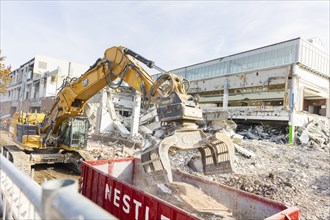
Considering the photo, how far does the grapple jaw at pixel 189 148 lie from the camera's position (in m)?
3.64

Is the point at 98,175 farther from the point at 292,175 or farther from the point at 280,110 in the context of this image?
the point at 280,110

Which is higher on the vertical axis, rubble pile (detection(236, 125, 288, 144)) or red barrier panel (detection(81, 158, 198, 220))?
rubble pile (detection(236, 125, 288, 144))

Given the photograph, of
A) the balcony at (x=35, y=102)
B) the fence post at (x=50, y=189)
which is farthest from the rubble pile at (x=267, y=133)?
the balcony at (x=35, y=102)

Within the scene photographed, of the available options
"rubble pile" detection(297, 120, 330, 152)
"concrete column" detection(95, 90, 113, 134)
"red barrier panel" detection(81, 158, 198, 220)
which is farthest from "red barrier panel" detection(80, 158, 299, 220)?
"rubble pile" detection(297, 120, 330, 152)

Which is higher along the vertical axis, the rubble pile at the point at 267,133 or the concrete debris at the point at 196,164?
the rubble pile at the point at 267,133

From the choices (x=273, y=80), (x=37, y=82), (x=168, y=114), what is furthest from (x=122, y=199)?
(x=37, y=82)

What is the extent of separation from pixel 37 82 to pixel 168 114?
1187 inches

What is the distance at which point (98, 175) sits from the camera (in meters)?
4.76

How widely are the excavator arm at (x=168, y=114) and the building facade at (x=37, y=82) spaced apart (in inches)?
804

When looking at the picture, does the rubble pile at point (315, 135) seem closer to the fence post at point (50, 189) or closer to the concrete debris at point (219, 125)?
the concrete debris at point (219, 125)

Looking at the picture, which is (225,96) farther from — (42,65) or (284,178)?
(42,65)

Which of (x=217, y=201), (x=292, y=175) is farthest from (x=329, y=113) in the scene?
(x=217, y=201)

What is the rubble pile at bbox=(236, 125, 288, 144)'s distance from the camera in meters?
20.0

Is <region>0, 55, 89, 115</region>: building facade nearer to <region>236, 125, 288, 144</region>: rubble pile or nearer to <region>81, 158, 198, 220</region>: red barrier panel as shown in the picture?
<region>236, 125, 288, 144</region>: rubble pile
